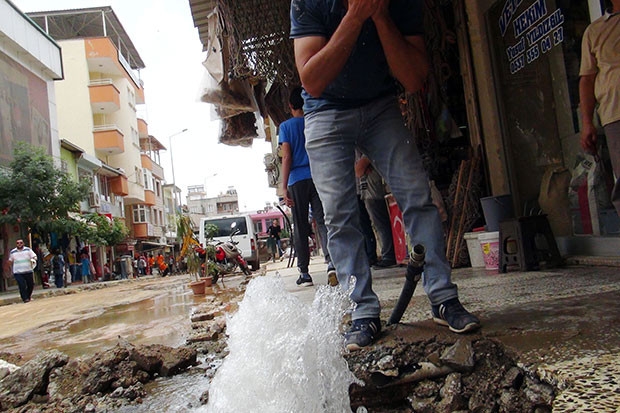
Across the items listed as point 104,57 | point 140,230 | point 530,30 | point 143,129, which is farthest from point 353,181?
point 143,129

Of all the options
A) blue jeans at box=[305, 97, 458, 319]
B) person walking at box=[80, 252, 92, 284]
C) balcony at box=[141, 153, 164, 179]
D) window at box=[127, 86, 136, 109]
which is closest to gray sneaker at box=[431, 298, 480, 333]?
blue jeans at box=[305, 97, 458, 319]

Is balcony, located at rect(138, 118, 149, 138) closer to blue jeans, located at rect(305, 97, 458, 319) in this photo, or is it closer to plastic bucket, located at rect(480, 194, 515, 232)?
plastic bucket, located at rect(480, 194, 515, 232)

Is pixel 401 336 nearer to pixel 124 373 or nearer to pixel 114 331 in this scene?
pixel 124 373

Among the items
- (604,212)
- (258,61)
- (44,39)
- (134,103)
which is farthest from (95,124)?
(604,212)

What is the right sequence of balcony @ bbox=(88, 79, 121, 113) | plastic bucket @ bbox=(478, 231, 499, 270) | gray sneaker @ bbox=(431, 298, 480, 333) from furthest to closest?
balcony @ bbox=(88, 79, 121, 113)
plastic bucket @ bbox=(478, 231, 499, 270)
gray sneaker @ bbox=(431, 298, 480, 333)

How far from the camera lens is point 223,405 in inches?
70.0

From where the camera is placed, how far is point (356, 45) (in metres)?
2.18

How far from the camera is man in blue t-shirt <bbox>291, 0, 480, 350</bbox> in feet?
6.76

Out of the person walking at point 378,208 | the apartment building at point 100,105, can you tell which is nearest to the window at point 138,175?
the apartment building at point 100,105

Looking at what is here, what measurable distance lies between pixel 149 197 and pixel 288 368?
48.6 metres

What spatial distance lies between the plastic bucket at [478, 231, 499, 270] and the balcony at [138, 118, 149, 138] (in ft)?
153

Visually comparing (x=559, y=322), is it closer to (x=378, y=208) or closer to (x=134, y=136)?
(x=378, y=208)

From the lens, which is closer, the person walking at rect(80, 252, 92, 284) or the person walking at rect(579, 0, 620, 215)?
the person walking at rect(579, 0, 620, 215)

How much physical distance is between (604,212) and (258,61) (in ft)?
12.0
